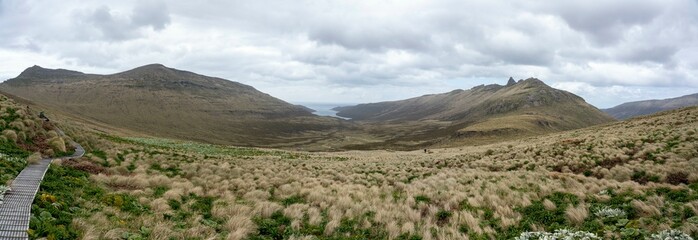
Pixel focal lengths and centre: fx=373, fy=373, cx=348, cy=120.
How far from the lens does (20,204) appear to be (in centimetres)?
971

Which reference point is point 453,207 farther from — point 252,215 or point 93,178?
point 93,178

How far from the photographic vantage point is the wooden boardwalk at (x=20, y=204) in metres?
8.17

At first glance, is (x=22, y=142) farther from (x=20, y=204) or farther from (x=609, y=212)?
(x=609, y=212)

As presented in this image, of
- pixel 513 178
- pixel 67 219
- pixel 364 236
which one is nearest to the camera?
pixel 67 219

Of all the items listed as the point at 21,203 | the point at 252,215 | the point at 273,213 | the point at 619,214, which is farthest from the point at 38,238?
the point at 619,214

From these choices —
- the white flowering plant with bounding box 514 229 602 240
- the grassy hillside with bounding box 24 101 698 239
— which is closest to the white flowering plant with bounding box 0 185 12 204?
the grassy hillside with bounding box 24 101 698 239

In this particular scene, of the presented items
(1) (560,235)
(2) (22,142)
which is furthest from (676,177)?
(2) (22,142)

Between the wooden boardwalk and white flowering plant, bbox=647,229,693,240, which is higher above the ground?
the wooden boardwalk

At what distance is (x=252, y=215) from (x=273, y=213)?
84 cm

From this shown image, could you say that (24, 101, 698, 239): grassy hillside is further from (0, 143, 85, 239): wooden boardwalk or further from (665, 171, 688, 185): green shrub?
(0, 143, 85, 239): wooden boardwalk

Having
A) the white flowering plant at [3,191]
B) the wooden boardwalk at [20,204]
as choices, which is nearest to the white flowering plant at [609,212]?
the wooden boardwalk at [20,204]

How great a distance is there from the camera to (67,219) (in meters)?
9.45

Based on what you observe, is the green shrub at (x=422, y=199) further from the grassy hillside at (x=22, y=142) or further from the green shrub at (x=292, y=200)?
the grassy hillside at (x=22, y=142)

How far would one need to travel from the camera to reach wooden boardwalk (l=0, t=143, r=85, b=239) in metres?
8.17
